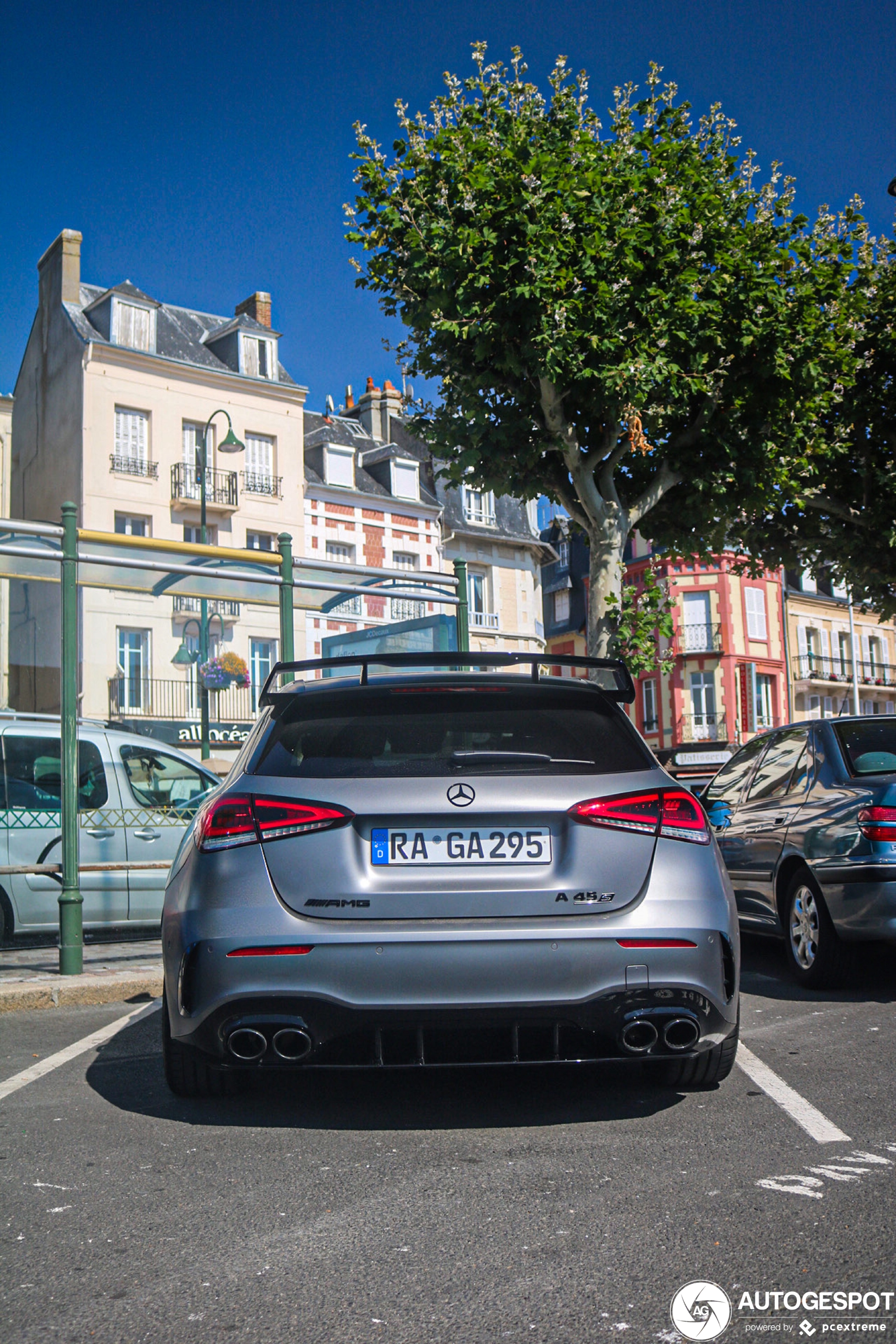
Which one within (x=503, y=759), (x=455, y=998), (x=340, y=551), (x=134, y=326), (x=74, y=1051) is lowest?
(x=74, y=1051)

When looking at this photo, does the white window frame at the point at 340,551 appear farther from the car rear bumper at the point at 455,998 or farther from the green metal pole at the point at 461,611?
the car rear bumper at the point at 455,998

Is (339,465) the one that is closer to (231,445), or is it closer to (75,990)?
(231,445)

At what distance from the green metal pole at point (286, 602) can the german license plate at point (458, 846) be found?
6.06m

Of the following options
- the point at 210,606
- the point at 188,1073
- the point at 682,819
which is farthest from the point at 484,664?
the point at 210,606

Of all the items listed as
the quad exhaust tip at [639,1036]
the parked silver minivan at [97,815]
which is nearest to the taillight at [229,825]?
the quad exhaust tip at [639,1036]

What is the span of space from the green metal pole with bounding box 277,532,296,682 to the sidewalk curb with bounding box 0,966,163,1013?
10.1 feet

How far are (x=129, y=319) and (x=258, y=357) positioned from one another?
4.71 metres

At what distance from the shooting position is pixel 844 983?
7191mm

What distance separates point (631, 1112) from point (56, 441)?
119 feet

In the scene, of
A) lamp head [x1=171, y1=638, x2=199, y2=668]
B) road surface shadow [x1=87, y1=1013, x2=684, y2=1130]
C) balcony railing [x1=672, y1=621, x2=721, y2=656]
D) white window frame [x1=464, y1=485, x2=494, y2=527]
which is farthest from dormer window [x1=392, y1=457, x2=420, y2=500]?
road surface shadow [x1=87, y1=1013, x2=684, y2=1130]

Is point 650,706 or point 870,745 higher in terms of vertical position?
point 650,706

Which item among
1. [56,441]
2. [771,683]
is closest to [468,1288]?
[56,441]

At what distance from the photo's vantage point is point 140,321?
38.2m

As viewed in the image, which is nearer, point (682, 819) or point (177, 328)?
point (682, 819)
